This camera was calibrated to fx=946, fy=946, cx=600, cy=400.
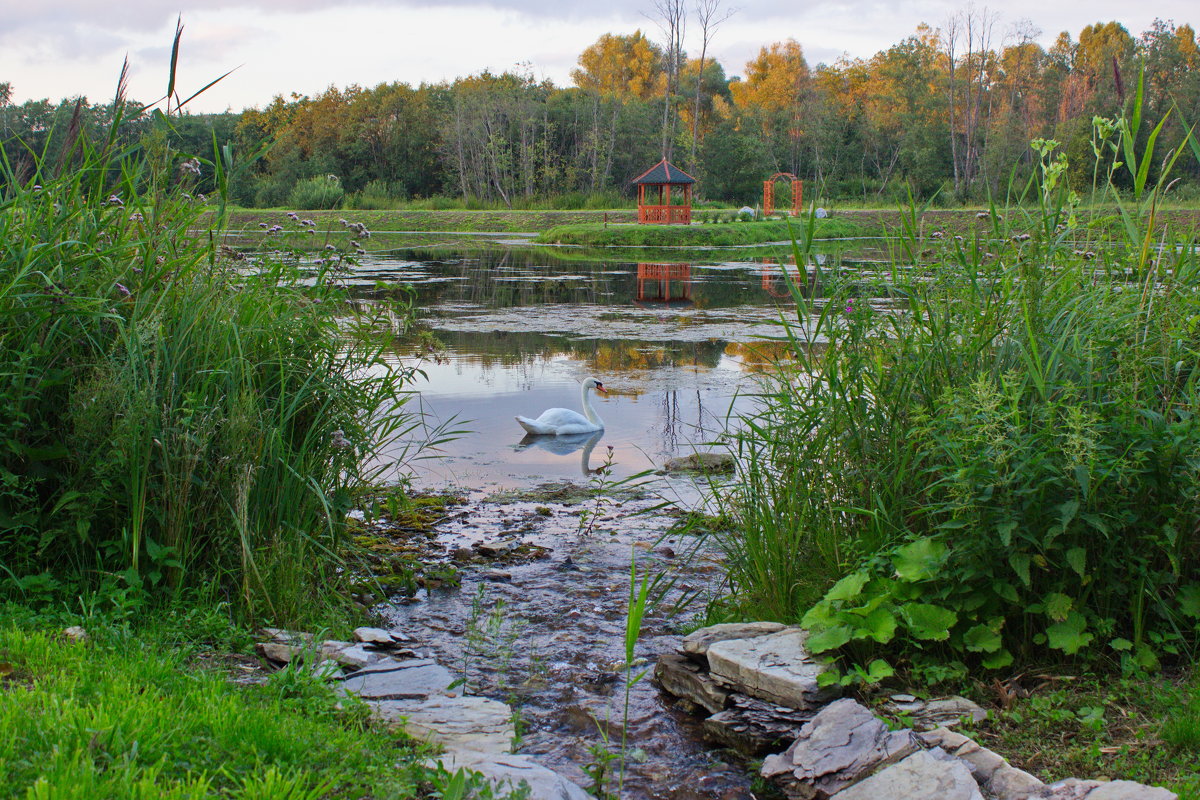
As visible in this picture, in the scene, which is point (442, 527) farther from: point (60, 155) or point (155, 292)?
point (60, 155)

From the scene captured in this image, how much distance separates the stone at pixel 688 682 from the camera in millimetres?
3047

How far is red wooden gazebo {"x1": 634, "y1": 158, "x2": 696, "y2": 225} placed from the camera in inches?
1264

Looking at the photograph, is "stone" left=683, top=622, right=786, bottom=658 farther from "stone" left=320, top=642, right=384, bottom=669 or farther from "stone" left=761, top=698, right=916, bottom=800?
"stone" left=320, top=642, right=384, bottom=669

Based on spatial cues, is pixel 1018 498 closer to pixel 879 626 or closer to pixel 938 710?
pixel 879 626

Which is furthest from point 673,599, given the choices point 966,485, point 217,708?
point 217,708

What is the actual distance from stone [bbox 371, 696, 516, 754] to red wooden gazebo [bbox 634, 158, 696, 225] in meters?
30.3

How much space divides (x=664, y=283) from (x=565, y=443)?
12131mm

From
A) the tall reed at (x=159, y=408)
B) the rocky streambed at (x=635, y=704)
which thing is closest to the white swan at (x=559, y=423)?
the rocky streambed at (x=635, y=704)

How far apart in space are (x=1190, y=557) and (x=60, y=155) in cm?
433

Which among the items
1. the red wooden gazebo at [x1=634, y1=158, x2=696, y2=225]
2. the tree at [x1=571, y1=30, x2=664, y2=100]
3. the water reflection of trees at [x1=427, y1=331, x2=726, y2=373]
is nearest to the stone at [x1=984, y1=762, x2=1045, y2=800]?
the water reflection of trees at [x1=427, y1=331, x2=726, y2=373]

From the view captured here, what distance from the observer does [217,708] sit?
2256 millimetres

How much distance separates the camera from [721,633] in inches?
128

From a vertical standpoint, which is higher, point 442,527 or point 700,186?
point 700,186

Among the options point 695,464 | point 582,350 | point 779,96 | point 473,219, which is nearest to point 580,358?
point 582,350
